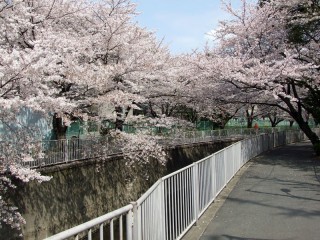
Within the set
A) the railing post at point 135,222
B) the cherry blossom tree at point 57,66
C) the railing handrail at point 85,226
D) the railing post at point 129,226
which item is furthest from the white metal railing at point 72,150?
the railing handrail at point 85,226

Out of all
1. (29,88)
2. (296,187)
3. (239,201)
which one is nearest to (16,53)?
(29,88)

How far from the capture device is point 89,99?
A: 1194 cm

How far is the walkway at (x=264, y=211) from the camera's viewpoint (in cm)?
638

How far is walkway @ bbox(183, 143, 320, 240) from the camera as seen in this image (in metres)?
6.38

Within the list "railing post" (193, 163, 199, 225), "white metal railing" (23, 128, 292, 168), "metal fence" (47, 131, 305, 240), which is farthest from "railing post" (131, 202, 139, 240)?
"white metal railing" (23, 128, 292, 168)

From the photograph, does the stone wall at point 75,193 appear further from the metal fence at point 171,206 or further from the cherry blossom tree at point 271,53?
the cherry blossom tree at point 271,53

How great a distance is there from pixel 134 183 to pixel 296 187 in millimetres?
8221

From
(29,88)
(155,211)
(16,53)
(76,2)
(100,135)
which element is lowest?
(155,211)

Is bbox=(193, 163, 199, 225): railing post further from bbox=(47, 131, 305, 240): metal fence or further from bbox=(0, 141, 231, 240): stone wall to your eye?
bbox=(0, 141, 231, 240): stone wall

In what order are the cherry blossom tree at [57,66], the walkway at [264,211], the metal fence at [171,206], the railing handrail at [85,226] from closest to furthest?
the railing handrail at [85,226]
the metal fence at [171,206]
the walkway at [264,211]
the cherry blossom tree at [57,66]

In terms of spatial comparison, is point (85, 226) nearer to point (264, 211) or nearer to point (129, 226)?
point (129, 226)

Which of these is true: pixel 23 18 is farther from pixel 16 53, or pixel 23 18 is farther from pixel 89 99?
pixel 16 53

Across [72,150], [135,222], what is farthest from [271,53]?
[135,222]

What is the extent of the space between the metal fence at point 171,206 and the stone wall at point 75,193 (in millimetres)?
4753
